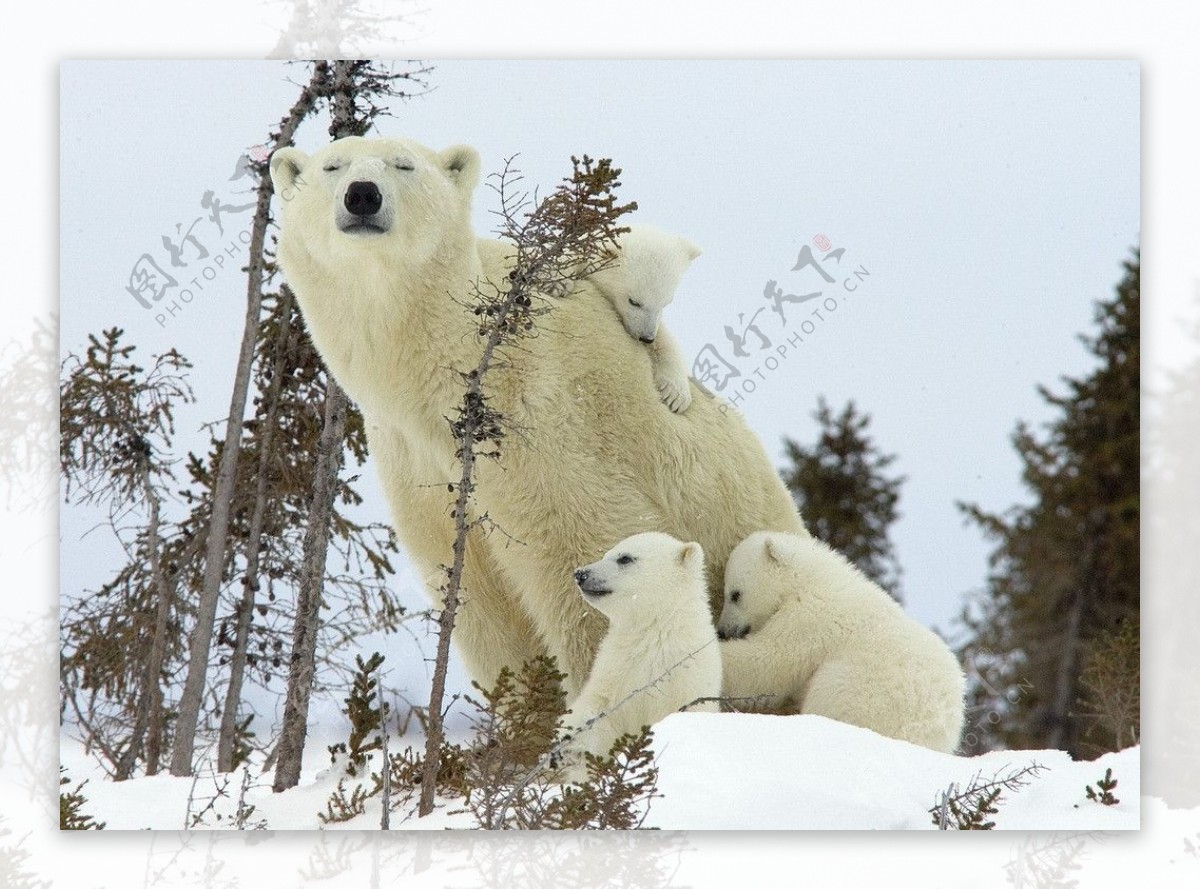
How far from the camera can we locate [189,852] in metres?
5.20

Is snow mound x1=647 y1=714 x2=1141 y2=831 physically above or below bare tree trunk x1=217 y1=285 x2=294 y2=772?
below

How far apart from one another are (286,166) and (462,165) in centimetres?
59

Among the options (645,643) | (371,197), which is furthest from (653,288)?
(645,643)

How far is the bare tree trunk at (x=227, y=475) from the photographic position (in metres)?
5.43

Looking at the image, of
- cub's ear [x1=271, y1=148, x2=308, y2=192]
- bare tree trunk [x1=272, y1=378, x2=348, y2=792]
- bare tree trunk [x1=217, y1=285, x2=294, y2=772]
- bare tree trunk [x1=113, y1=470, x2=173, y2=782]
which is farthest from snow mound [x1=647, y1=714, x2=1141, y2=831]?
cub's ear [x1=271, y1=148, x2=308, y2=192]

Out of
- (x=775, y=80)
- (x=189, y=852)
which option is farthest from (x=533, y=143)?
(x=189, y=852)

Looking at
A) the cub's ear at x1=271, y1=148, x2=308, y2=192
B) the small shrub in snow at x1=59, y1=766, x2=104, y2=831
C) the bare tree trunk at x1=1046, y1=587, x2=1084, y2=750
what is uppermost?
the cub's ear at x1=271, y1=148, x2=308, y2=192

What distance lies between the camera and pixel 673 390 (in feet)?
17.5

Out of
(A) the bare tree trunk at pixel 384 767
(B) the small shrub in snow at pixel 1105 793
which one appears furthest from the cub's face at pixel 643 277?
(B) the small shrub in snow at pixel 1105 793

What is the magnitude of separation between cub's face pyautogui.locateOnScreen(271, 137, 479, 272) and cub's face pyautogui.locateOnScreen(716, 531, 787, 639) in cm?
150

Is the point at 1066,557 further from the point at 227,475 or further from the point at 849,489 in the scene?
the point at 227,475

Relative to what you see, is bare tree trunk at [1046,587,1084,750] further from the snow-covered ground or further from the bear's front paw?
the bear's front paw

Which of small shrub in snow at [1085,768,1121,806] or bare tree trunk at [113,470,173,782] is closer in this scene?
small shrub in snow at [1085,768,1121,806]

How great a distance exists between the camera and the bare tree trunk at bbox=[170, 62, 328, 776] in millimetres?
5434
